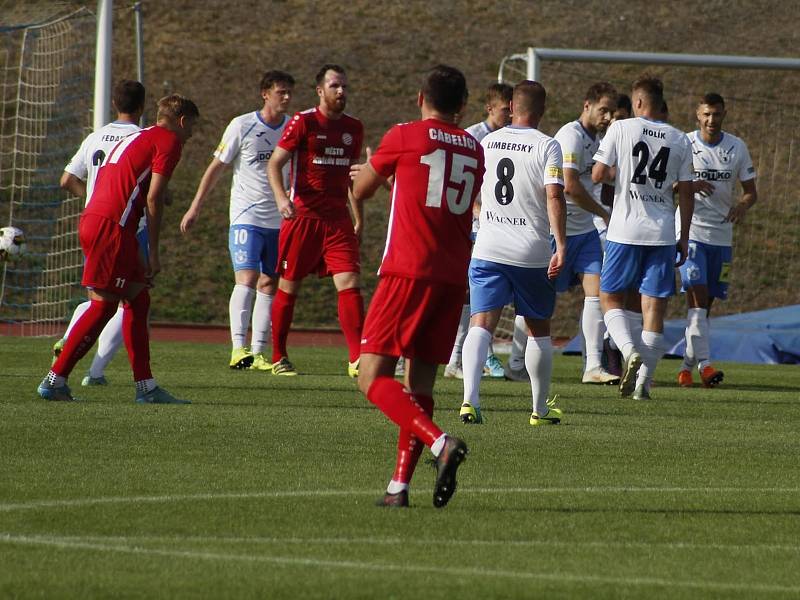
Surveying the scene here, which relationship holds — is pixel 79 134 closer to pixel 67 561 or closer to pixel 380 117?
pixel 380 117

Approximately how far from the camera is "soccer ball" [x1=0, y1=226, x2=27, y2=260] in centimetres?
1310

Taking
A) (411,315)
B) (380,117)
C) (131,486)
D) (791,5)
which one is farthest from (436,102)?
(791,5)

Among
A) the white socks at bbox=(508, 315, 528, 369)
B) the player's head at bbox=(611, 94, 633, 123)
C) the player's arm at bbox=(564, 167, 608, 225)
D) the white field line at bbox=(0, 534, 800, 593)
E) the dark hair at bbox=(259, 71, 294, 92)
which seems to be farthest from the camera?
the dark hair at bbox=(259, 71, 294, 92)

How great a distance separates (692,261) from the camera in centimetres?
1389

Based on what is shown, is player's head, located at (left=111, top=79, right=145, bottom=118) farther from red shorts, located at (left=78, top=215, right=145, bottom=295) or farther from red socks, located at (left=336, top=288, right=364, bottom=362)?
red socks, located at (left=336, top=288, right=364, bottom=362)

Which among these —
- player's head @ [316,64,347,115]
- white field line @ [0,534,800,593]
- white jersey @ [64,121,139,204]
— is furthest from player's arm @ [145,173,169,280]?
white field line @ [0,534,800,593]

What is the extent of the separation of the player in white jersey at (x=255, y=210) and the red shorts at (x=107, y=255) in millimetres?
3846

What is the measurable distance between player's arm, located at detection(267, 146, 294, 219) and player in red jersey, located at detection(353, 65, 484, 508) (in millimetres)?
5071

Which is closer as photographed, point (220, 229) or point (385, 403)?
point (385, 403)

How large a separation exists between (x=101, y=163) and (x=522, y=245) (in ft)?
11.9

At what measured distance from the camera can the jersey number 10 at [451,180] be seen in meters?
6.57

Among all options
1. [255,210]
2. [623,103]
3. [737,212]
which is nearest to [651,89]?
[623,103]

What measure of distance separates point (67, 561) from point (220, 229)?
77.1 ft

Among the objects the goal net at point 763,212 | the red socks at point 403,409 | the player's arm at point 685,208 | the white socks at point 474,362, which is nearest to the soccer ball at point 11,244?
the white socks at point 474,362
